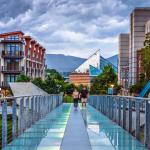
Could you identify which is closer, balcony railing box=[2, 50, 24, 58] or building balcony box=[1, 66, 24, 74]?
building balcony box=[1, 66, 24, 74]

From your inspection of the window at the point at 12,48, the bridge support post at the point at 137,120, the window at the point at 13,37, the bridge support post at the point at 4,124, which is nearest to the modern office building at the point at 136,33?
the window at the point at 12,48

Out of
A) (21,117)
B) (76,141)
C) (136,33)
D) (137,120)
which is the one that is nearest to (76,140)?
(76,141)

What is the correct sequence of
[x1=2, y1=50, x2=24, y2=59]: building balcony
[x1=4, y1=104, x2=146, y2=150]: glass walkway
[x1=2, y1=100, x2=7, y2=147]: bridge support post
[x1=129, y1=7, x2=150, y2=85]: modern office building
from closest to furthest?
[x1=2, y1=100, x2=7, y2=147]: bridge support post, [x1=4, y1=104, x2=146, y2=150]: glass walkway, [x1=2, y1=50, x2=24, y2=59]: building balcony, [x1=129, y1=7, x2=150, y2=85]: modern office building

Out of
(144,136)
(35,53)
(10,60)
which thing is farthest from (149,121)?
(35,53)

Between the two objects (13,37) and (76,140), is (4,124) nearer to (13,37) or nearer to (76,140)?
(76,140)

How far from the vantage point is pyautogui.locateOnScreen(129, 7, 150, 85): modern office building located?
104250 mm

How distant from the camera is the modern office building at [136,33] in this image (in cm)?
10425

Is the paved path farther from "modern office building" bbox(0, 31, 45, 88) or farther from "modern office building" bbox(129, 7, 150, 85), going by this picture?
"modern office building" bbox(129, 7, 150, 85)

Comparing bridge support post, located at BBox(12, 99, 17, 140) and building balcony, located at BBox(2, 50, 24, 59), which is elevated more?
building balcony, located at BBox(2, 50, 24, 59)

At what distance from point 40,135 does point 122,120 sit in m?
3.56

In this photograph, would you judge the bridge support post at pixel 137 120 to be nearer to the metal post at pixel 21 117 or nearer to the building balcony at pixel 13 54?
the metal post at pixel 21 117

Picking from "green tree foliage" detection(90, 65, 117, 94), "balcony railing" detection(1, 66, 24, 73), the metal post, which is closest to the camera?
the metal post

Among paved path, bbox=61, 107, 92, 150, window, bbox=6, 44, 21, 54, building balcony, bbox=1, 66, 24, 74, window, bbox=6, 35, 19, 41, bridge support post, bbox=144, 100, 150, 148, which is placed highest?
window, bbox=6, 35, 19, 41

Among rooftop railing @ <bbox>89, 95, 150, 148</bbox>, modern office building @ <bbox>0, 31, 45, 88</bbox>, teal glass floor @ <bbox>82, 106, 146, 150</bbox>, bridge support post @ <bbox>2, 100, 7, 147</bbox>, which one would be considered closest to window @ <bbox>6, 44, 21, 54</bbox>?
modern office building @ <bbox>0, 31, 45, 88</bbox>
